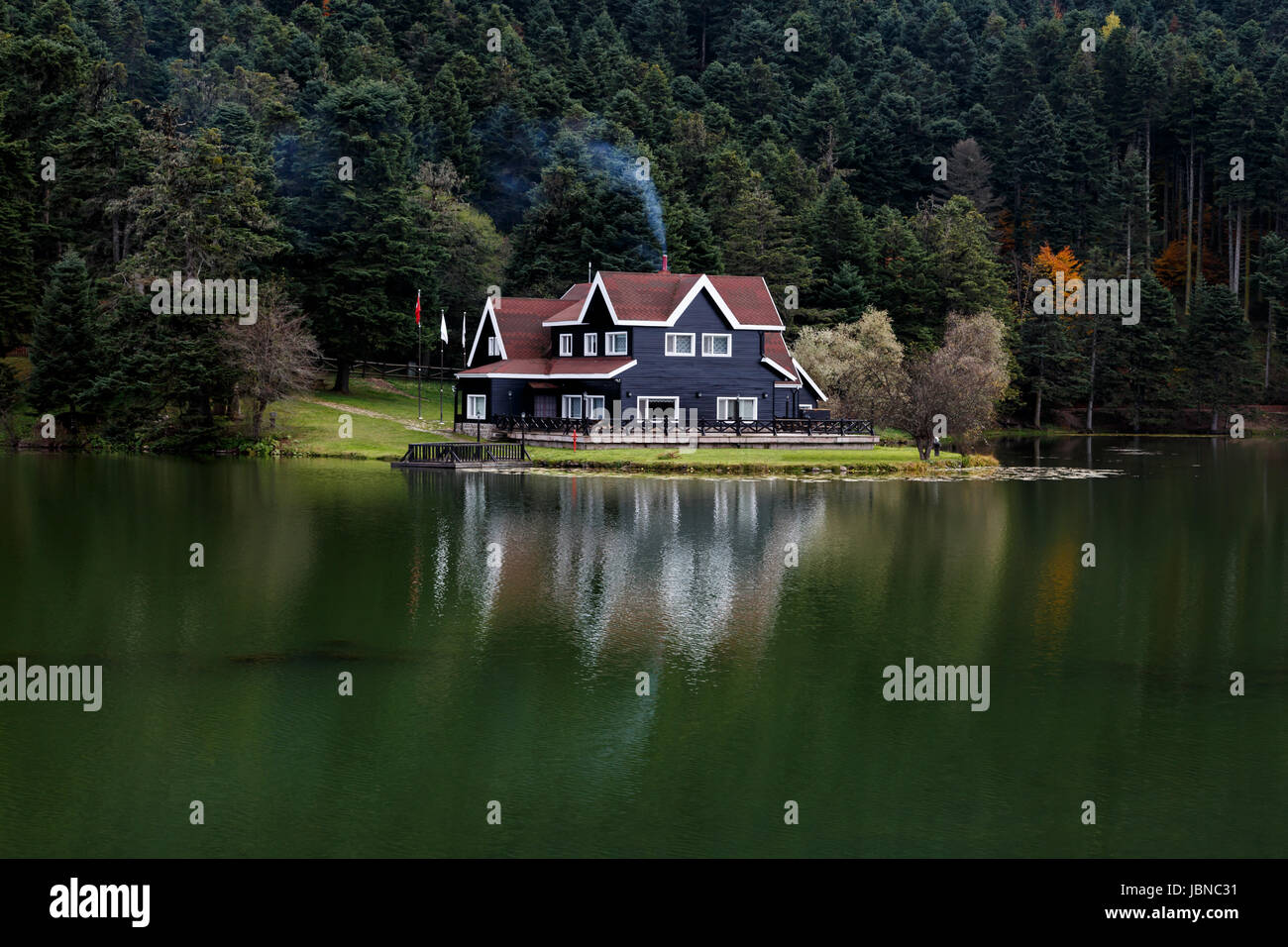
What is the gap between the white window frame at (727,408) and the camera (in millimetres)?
73619

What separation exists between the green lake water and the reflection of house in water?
168mm

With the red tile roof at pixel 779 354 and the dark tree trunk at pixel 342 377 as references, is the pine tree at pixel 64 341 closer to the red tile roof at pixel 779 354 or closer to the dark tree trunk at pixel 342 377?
the dark tree trunk at pixel 342 377

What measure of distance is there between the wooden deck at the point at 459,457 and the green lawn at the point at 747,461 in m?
1.34

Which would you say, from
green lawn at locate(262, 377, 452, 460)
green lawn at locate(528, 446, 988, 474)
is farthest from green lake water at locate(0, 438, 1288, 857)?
green lawn at locate(262, 377, 452, 460)

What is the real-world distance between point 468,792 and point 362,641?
8.48 m

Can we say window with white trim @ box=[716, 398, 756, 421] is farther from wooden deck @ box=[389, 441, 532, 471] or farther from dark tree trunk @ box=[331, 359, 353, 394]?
dark tree trunk @ box=[331, 359, 353, 394]

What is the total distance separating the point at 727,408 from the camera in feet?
243

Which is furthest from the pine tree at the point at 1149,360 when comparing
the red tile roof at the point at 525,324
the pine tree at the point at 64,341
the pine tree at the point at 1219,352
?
the pine tree at the point at 64,341

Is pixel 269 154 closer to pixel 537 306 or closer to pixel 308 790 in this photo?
pixel 537 306

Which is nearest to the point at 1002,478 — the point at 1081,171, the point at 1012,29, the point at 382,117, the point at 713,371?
the point at 713,371

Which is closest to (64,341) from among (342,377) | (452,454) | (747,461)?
(342,377)

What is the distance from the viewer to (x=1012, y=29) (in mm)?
149500

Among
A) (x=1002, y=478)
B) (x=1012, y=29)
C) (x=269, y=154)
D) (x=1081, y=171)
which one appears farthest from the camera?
(x=1012, y=29)

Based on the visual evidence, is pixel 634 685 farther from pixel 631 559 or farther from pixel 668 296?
pixel 668 296
